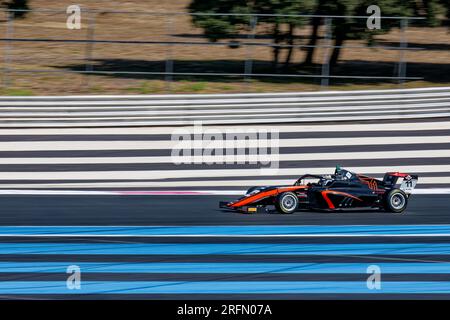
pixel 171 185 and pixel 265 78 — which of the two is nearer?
pixel 171 185

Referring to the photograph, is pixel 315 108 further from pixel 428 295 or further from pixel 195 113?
pixel 428 295

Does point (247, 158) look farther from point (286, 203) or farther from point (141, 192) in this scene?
point (286, 203)

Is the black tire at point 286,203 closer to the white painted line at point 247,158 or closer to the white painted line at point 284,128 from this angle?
the white painted line at point 247,158

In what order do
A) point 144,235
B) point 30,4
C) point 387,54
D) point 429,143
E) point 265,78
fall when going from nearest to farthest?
point 144,235
point 429,143
point 265,78
point 387,54
point 30,4

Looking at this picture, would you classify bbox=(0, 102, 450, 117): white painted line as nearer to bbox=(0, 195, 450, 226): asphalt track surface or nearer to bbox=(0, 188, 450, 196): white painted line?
bbox=(0, 188, 450, 196): white painted line

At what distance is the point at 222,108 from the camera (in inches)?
675

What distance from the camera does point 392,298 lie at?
789cm

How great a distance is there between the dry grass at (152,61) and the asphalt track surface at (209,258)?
21.6 feet

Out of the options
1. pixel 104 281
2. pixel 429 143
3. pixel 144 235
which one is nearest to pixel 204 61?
pixel 429 143

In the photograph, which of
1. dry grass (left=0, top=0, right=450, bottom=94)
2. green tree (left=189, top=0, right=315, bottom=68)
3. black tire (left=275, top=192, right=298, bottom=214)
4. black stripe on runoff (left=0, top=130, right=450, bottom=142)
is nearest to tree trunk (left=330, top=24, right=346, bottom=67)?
dry grass (left=0, top=0, right=450, bottom=94)

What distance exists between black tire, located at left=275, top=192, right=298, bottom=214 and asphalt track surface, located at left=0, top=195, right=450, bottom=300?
222 millimetres

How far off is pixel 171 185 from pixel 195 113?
2698 millimetres

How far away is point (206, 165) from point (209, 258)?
5938 millimetres

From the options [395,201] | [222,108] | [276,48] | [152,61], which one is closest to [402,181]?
[395,201]
